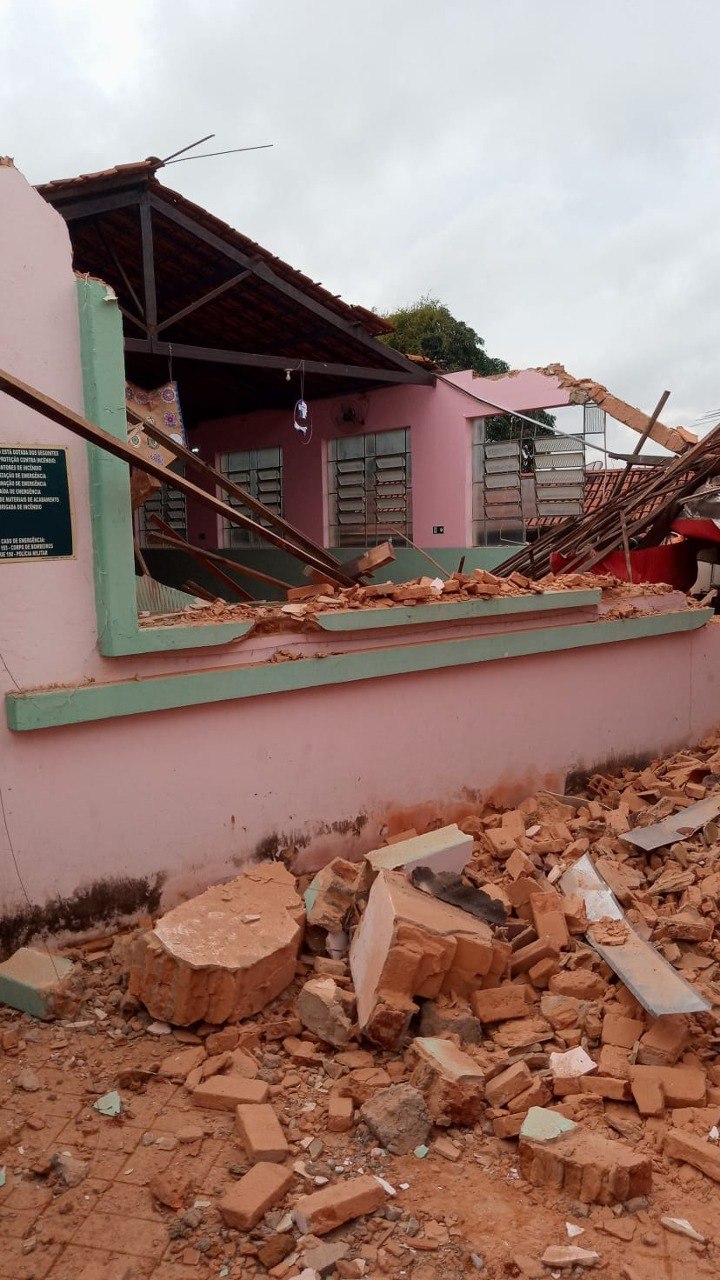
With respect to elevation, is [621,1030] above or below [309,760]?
below

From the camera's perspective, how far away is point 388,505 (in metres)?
12.1

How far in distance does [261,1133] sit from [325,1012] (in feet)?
2.34

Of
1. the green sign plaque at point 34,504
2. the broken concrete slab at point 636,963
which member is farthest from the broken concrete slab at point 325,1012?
the green sign plaque at point 34,504

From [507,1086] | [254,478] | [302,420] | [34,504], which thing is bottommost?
[507,1086]

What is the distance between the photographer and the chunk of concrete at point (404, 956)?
373cm

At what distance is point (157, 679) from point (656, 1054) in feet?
9.47

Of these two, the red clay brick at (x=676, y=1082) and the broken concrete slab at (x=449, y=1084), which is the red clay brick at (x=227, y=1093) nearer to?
the broken concrete slab at (x=449, y=1084)

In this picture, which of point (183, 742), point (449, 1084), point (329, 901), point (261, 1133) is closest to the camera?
point (261, 1133)

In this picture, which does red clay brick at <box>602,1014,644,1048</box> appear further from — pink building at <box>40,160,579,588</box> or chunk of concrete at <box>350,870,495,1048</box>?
pink building at <box>40,160,579,588</box>

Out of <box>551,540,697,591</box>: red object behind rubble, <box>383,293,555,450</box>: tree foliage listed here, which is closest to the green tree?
<box>383,293,555,450</box>: tree foliage

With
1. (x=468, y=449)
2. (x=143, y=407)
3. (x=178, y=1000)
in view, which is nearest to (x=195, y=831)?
(x=178, y=1000)

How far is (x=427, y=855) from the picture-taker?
4805 millimetres

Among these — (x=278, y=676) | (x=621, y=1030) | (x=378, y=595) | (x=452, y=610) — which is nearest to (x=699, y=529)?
(x=452, y=610)

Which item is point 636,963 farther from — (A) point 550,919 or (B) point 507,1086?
(B) point 507,1086
